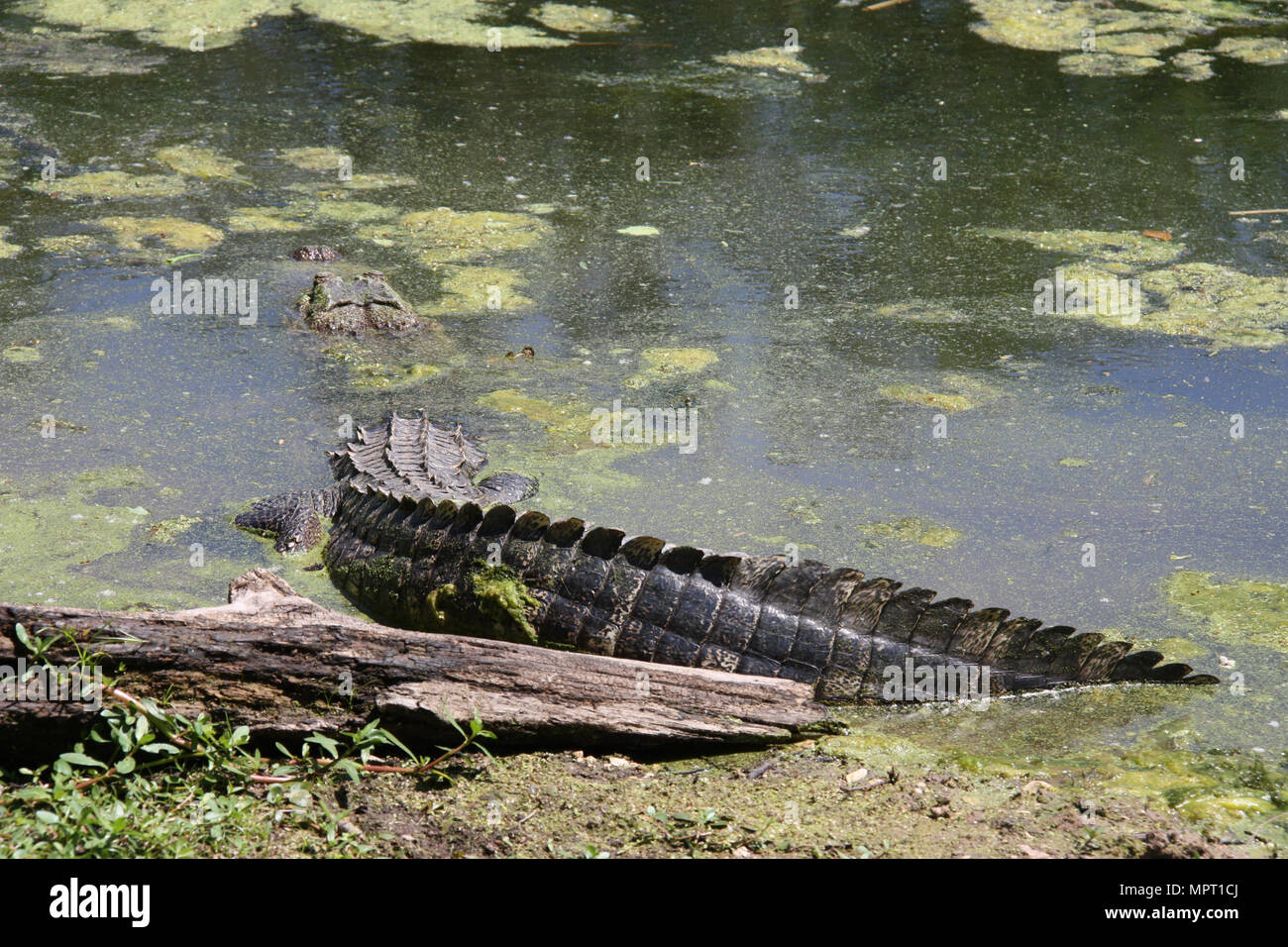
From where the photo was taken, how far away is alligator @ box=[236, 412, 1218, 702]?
3244 mm

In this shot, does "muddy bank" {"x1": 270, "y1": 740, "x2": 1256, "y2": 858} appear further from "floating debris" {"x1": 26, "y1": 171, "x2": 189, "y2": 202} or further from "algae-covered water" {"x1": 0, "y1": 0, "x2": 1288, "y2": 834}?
"floating debris" {"x1": 26, "y1": 171, "x2": 189, "y2": 202}

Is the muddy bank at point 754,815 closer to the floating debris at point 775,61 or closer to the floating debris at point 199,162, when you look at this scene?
the floating debris at point 199,162

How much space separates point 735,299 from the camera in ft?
20.7

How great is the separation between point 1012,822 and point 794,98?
761cm

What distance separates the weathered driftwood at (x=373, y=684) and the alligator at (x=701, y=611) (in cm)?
22

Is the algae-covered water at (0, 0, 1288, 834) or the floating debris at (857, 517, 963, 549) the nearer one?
the algae-covered water at (0, 0, 1288, 834)

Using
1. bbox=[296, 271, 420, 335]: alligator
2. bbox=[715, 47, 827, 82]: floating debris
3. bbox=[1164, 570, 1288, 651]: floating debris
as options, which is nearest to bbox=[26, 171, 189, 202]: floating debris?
bbox=[296, 271, 420, 335]: alligator

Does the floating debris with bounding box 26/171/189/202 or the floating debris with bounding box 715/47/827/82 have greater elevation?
the floating debris with bounding box 715/47/827/82

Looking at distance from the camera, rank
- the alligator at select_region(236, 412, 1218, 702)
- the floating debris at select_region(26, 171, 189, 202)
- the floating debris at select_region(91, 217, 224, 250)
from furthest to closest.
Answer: the floating debris at select_region(26, 171, 189, 202) → the floating debris at select_region(91, 217, 224, 250) → the alligator at select_region(236, 412, 1218, 702)

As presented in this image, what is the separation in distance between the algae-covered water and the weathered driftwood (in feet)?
1.71

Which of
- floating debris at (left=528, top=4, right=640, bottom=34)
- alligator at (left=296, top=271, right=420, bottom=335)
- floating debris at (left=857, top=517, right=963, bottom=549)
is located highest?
Result: floating debris at (left=528, top=4, right=640, bottom=34)

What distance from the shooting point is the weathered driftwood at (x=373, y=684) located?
2754mm

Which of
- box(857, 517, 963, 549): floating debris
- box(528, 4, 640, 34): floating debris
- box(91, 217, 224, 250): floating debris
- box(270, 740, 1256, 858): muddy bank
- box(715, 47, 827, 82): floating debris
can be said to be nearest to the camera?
box(270, 740, 1256, 858): muddy bank
